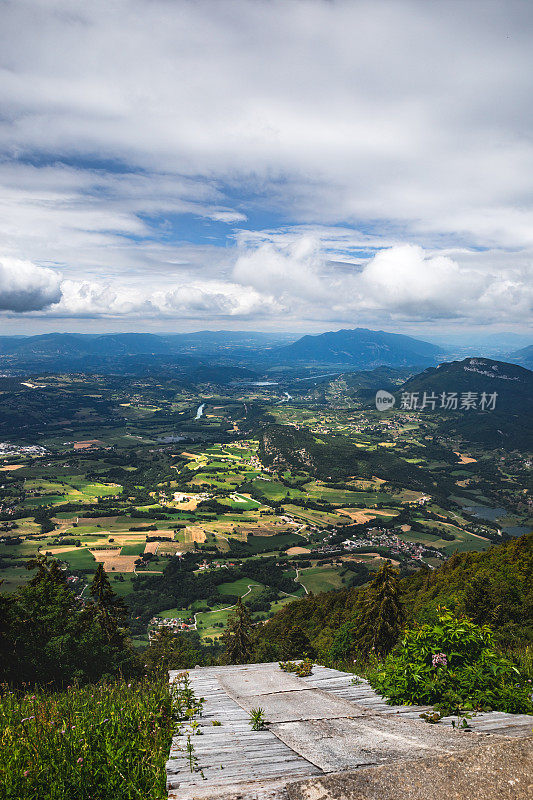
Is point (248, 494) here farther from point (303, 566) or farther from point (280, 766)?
point (280, 766)

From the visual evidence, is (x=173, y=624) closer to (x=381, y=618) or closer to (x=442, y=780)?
(x=381, y=618)

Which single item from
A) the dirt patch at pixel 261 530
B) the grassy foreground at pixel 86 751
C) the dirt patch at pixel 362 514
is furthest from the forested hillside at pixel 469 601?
the dirt patch at pixel 362 514

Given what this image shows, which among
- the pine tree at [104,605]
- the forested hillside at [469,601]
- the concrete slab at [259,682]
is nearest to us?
the concrete slab at [259,682]

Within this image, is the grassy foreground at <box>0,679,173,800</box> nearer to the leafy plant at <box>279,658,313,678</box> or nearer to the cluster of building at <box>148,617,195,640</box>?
the leafy plant at <box>279,658,313,678</box>

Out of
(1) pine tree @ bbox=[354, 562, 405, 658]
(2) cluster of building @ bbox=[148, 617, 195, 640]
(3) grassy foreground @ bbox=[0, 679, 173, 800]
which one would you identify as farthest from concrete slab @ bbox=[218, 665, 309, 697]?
(2) cluster of building @ bbox=[148, 617, 195, 640]

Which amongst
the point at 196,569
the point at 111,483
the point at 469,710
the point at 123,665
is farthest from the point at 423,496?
the point at 469,710

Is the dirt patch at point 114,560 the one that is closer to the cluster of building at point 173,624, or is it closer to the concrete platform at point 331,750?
the cluster of building at point 173,624
